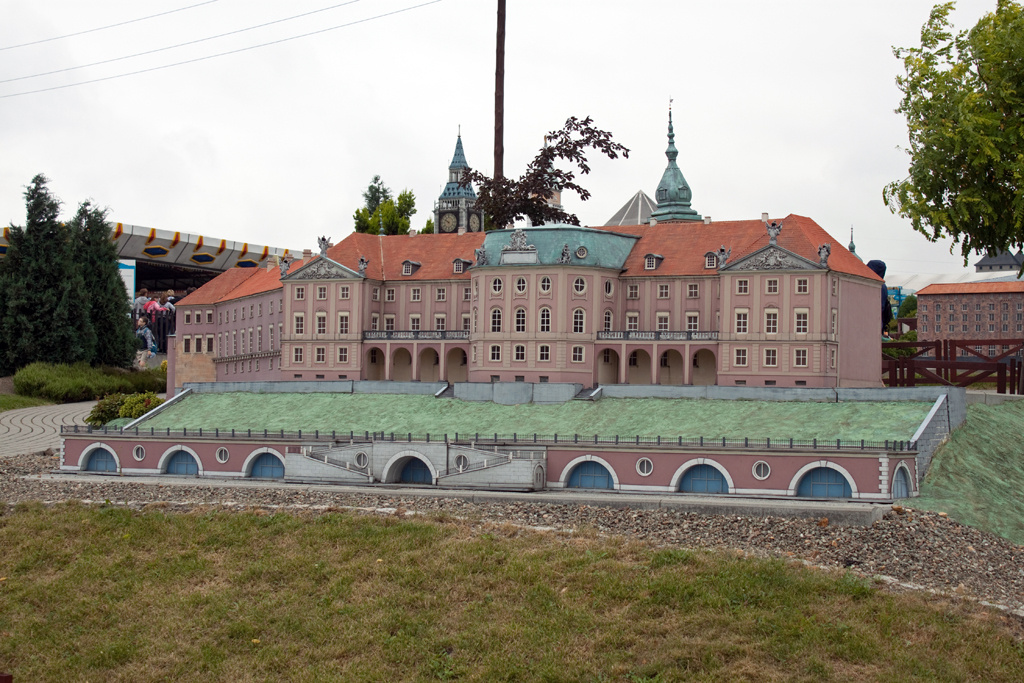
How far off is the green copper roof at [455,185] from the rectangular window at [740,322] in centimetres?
10831

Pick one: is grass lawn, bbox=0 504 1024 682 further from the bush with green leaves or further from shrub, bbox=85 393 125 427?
the bush with green leaves

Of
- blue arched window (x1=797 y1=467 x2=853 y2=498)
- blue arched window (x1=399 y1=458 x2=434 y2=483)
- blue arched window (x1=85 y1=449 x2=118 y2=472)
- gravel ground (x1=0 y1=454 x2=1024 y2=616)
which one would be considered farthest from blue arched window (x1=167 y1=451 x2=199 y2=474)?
blue arched window (x1=797 y1=467 x2=853 y2=498)

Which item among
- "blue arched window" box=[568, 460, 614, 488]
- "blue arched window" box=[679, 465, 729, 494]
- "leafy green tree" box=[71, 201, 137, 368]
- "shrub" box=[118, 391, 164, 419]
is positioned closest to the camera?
"blue arched window" box=[679, 465, 729, 494]

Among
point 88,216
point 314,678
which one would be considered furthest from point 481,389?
point 88,216

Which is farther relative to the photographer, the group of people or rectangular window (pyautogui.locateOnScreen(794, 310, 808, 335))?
the group of people

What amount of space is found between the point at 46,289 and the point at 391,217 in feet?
104

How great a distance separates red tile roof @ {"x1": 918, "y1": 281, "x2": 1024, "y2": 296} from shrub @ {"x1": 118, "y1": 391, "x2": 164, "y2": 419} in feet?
363

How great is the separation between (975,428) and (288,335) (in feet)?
141

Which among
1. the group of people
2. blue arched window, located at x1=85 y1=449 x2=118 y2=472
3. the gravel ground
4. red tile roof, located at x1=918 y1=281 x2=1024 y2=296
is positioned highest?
red tile roof, located at x1=918 y1=281 x2=1024 y2=296

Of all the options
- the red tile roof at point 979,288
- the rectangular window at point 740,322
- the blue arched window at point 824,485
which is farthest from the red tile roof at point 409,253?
the red tile roof at point 979,288

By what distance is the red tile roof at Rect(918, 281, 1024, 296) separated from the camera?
151875 mm

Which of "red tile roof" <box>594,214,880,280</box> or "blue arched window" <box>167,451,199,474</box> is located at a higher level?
"red tile roof" <box>594,214,880,280</box>

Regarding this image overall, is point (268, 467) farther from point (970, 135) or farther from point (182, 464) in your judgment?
point (970, 135)

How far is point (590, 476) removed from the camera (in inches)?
2270
